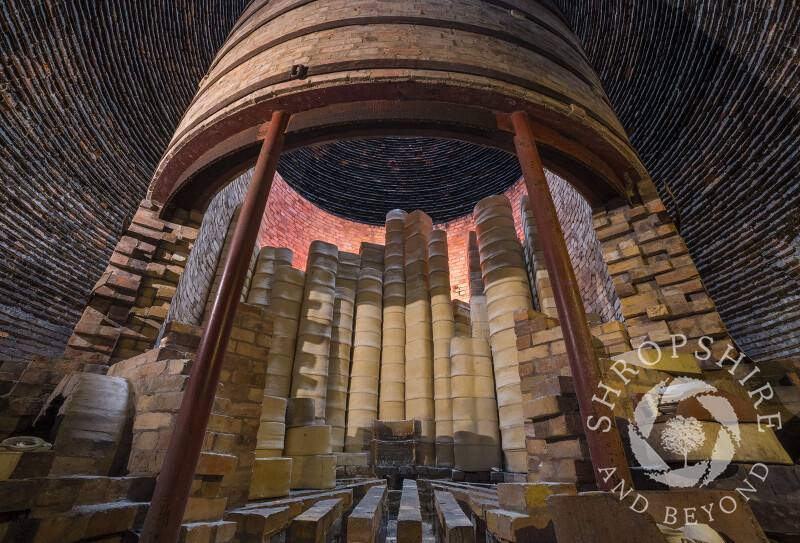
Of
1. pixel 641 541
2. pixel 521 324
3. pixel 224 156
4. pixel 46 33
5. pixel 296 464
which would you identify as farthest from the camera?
pixel 46 33

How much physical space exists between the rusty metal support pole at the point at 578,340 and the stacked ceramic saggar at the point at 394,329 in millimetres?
3937

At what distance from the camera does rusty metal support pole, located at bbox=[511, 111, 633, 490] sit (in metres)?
1.76

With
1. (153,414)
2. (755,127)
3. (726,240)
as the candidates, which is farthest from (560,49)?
(153,414)

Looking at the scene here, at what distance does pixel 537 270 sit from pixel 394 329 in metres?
2.52

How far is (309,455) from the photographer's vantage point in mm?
3375

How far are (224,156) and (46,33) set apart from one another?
3.04 m

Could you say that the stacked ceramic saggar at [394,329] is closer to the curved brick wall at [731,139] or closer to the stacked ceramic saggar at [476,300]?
the stacked ceramic saggar at [476,300]

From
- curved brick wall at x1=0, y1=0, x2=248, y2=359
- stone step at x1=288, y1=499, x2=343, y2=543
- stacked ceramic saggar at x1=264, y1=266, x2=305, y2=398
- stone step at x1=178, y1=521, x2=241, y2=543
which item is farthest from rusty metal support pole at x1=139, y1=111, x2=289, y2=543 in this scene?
stacked ceramic saggar at x1=264, y1=266, x2=305, y2=398

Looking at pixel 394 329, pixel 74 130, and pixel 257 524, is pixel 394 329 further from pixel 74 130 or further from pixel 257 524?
pixel 74 130

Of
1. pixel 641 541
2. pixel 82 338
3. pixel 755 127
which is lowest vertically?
pixel 641 541

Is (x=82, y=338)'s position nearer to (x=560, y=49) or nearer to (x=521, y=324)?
(x=521, y=324)

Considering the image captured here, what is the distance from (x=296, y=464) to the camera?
11.0 feet

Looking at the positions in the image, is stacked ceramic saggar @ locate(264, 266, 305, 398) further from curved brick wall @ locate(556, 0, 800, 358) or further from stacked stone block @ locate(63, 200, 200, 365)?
curved brick wall @ locate(556, 0, 800, 358)

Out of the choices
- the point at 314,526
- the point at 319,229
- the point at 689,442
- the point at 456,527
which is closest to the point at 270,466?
the point at 314,526
